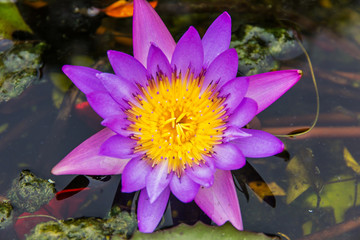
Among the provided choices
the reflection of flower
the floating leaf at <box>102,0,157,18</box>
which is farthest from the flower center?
the floating leaf at <box>102,0,157,18</box>

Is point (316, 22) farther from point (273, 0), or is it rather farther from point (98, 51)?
point (98, 51)

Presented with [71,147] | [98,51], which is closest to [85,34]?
[98,51]

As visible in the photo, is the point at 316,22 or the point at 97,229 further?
the point at 316,22

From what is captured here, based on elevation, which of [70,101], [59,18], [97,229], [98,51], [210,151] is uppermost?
[59,18]

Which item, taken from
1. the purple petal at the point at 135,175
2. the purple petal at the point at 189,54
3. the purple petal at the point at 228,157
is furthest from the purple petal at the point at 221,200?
the purple petal at the point at 189,54

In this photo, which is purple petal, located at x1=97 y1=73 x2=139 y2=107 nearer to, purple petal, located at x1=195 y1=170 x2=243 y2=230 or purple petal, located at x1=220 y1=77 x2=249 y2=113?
purple petal, located at x1=220 y1=77 x2=249 y2=113
